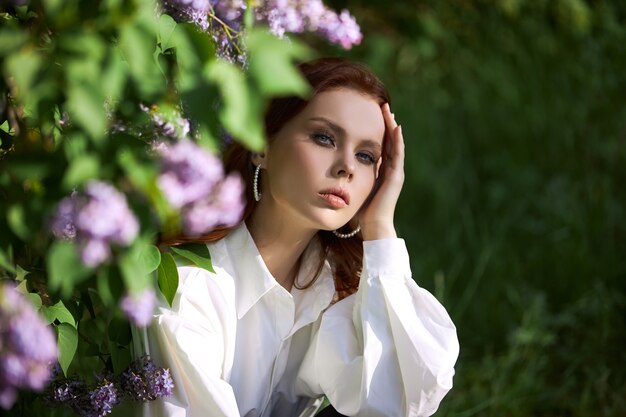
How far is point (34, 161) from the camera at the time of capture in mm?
1298

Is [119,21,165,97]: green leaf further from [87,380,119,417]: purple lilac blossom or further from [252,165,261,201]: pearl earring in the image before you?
[252,165,261,201]: pearl earring

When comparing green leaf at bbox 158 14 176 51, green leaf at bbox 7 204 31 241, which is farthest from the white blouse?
green leaf at bbox 7 204 31 241

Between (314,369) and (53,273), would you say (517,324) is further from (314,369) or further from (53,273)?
(53,273)

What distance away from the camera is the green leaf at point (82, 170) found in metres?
1.16

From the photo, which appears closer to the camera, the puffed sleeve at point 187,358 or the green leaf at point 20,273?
the green leaf at point 20,273

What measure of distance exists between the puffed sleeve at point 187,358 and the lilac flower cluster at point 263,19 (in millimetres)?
588

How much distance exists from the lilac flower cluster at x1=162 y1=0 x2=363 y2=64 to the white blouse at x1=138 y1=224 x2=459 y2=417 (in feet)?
1.86

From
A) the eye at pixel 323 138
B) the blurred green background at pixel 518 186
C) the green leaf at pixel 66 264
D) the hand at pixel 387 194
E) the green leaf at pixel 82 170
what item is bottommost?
the blurred green background at pixel 518 186

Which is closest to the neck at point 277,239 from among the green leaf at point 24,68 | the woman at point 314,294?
the woman at point 314,294

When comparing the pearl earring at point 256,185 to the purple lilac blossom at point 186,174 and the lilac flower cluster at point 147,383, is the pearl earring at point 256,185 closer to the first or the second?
the lilac flower cluster at point 147,383

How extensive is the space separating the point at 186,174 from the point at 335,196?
103 cm

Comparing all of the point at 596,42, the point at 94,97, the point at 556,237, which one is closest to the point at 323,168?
the point at 94,97

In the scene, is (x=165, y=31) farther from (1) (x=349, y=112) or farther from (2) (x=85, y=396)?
(2) (x=85, y=396)

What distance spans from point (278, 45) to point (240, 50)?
0.78 meters
